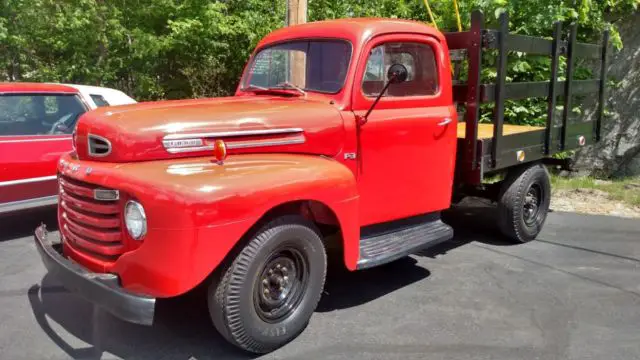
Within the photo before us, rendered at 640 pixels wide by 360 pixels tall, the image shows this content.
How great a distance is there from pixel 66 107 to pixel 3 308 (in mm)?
2992

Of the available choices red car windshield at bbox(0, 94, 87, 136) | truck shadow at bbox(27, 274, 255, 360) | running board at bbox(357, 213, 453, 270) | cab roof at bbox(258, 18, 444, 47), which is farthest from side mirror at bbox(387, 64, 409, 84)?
red car windshield at bbox(0, 94, 87, 136)

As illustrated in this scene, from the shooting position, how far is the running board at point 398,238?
13.5 feet

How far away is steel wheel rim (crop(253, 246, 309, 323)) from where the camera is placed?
3445 mm

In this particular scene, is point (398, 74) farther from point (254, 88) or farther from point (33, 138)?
point (33, 138)

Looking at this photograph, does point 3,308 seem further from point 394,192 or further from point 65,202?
point 394,192

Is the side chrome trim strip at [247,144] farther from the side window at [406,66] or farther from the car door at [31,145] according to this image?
the car door at [31,145]

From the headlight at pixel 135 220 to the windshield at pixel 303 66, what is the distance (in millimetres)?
1766

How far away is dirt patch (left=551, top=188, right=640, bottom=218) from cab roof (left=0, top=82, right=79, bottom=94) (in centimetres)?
639

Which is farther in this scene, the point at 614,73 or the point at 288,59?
the point at 614,73

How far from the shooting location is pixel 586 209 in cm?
745

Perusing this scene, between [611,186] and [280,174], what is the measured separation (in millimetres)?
7181

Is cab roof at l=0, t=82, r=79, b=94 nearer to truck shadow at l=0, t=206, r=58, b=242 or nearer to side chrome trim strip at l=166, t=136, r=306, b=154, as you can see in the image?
truck shadow at l=0, t=206, r=58, b=242

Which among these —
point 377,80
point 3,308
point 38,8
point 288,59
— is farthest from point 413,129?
point 38,8

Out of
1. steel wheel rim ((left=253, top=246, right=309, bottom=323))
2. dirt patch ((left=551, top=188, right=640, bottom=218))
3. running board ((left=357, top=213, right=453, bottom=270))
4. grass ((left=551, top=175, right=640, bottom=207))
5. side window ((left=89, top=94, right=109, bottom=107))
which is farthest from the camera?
grass ((left=551, top=175, right=640, bottom=207))
